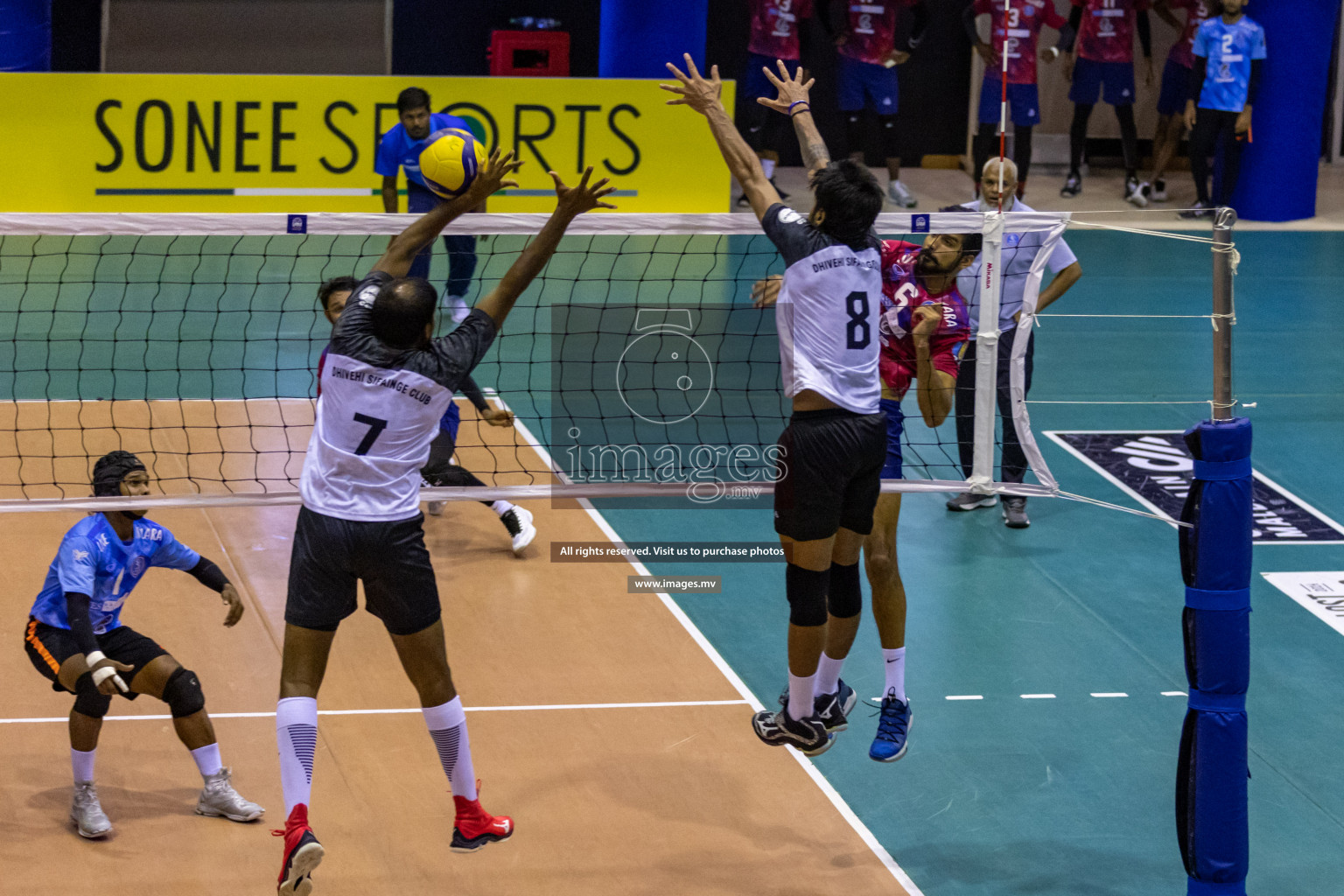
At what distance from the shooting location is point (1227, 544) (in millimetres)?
5605

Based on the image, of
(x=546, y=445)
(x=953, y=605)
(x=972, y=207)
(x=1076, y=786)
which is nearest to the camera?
(x=1076, y=786)

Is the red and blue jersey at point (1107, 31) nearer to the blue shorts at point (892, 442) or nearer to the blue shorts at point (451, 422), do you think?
the blue shorts at point (451, 422)

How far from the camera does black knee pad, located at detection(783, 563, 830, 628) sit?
5762 mm

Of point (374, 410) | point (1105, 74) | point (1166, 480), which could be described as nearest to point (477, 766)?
point (374, 410)

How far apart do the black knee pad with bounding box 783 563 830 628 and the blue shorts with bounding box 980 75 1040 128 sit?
1271cm

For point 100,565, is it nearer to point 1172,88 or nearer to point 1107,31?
point 1107,31

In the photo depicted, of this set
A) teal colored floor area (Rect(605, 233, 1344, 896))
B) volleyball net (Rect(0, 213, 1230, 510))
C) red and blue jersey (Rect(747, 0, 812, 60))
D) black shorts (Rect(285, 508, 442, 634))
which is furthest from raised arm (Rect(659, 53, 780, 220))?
red and blue jersey (Rect(747, 0, 812, 60))

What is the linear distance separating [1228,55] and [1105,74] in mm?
1827

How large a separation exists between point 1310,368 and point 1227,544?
806 centimetres

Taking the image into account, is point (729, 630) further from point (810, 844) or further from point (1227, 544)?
point (1227, 544)

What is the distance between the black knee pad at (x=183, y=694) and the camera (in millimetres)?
6133

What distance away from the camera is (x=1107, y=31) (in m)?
18.3

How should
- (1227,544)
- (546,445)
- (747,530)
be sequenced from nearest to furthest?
1. (1227,544)
2. (747,530)
3. (546,445)

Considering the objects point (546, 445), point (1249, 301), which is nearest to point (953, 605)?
point (546, 445)
